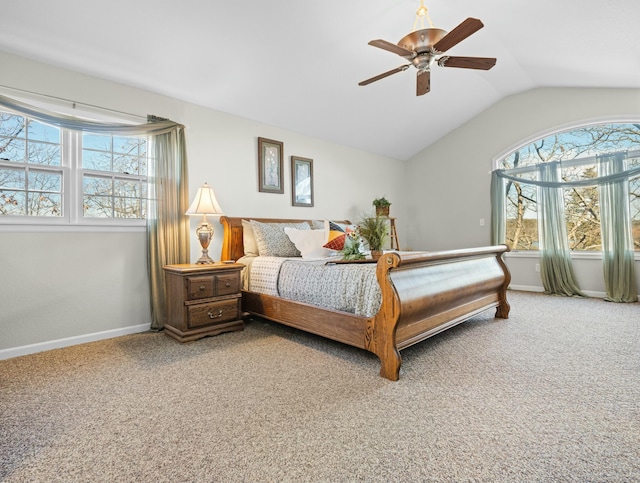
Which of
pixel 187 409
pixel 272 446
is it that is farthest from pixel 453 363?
pixel 187 409

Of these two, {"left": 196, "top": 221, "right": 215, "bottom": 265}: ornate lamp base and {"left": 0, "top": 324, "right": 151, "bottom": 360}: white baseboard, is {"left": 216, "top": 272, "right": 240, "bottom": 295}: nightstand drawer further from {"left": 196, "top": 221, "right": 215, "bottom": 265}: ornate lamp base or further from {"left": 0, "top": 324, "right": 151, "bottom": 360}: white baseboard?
{"left": 0, "top": 324, "right": 151, "bottom": 360}: white baseboard

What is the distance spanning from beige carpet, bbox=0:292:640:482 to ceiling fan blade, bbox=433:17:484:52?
2.25 m

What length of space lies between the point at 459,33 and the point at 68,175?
10.9ft

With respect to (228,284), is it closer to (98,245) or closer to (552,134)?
(98,245)

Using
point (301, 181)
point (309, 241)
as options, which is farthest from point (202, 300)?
point (301, 181)

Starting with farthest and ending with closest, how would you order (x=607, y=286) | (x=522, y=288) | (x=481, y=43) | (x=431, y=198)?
1. (x=431, y=198)
2. (x=522, y=288)
3. (x=607, y=286)
4. (x=481, y=43)

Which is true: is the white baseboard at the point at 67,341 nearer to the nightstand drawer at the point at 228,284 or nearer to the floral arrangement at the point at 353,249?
the nightstand drawer at the point at 228,284

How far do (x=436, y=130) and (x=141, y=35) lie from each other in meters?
4.68

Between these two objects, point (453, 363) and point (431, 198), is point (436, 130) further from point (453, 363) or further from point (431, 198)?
point (453, 363)

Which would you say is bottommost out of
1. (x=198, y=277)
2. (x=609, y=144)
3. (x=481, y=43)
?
(x=198, y=277)

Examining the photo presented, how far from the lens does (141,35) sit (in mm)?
2699

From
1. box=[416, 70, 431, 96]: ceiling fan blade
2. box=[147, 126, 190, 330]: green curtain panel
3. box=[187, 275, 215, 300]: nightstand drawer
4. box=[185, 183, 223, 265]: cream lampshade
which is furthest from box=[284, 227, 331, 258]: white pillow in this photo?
box=[416, 70, 431, 96]: ceiling fan blade

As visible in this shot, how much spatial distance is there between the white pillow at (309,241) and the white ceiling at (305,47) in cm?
162

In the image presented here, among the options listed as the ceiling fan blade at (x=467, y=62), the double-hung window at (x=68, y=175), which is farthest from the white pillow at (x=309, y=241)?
the ceiling fan blade at (x=467, y=62)
